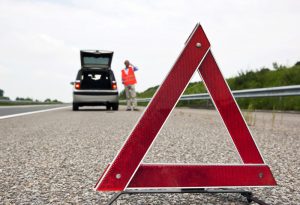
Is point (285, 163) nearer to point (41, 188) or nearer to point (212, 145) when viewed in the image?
point (212, 145)

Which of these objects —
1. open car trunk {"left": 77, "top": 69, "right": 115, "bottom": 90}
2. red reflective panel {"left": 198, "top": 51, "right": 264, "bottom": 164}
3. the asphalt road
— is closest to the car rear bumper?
open car trunk {"left": 77, "top": 69, "right": 115, "bottom": 90}

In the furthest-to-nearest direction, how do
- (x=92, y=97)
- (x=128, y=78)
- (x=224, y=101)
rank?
(x=128, y=78), (x=92, y=97), (x=224, y=101)

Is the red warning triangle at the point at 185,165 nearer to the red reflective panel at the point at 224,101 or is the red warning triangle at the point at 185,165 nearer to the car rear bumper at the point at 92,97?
the red reflective panel at the point at 224,101

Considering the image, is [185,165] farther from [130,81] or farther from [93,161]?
[130,81]

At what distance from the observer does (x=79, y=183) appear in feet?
9.34

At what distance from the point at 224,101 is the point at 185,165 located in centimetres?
40

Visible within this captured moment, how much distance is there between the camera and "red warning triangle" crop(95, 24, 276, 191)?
2104 millimetres

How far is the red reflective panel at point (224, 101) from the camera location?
2229mm

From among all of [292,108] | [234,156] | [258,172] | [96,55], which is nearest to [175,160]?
[234,156]

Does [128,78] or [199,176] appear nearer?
[199,176]

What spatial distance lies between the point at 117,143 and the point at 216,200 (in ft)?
9.17

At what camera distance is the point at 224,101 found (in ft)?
7.32

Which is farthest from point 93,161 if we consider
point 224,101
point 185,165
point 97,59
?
point 97,59

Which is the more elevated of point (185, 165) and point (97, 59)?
point (97, 59)
